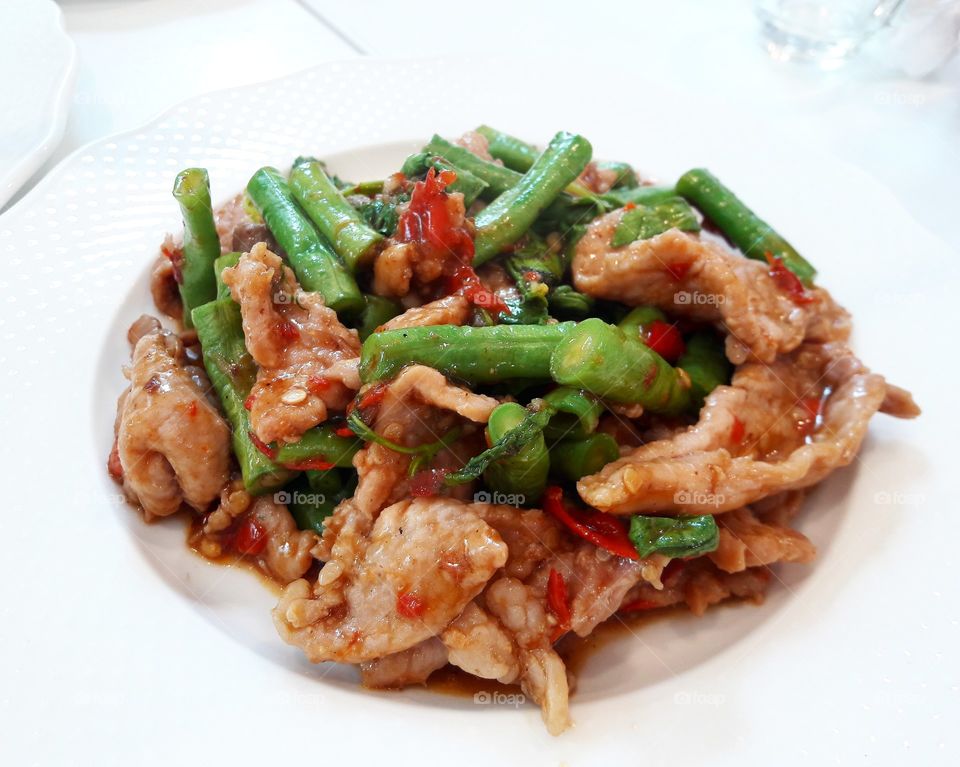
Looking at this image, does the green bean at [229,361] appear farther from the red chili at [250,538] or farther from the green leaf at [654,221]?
the green leaf at [654,221]

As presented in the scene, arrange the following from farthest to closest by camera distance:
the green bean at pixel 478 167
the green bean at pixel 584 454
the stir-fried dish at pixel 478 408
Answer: the green bean at pixel 478 167 → the green bean at pixel 584 454 → the stir-fried dish at pixel 478 408

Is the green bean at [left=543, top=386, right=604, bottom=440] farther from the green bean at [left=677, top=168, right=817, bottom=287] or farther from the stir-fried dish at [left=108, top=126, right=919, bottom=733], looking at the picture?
the green bean at [left=677, top=168, right=817, bottom=287]

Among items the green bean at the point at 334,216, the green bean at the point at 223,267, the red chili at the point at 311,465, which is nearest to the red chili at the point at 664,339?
the green bean at the point at 334,216

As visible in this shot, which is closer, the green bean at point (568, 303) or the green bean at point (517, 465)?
the green bean at point (517, 465)

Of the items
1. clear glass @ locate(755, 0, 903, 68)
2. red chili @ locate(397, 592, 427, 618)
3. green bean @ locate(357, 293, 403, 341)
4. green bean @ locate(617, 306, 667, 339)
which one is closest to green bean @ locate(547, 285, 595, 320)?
green bean @ locate(617, 306, 667, 339)

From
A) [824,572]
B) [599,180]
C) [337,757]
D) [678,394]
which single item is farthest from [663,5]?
[337,757]

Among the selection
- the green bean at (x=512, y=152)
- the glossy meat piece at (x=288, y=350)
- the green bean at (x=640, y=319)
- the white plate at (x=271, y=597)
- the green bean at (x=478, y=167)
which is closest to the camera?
the white plate at (x=271, y=597)
